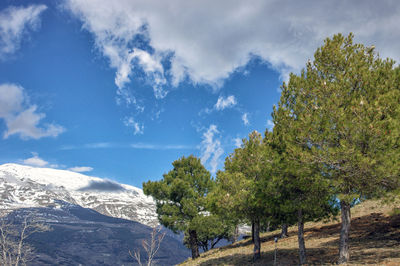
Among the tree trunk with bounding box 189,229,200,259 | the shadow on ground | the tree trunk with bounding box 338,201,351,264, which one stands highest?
the tree trunk with bounding box 338,201,351,264

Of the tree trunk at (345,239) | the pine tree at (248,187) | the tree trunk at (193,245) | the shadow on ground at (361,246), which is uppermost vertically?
the pine tree at (248,187)

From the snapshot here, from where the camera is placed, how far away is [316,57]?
16.4 m

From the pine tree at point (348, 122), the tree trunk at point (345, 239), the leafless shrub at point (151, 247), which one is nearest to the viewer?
the pine tree at point (348, 122)

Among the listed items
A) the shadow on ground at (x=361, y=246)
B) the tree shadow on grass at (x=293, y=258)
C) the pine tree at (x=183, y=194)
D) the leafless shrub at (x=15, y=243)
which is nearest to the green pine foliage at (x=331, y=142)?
the tree shadow on grass at (x=293, y=258)

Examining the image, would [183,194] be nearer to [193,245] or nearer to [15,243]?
[193,245]

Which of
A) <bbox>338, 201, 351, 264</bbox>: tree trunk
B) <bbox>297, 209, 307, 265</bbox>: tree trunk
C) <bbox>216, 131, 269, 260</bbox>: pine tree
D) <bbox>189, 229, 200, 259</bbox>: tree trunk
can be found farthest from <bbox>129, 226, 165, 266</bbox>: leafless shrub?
<bbox>189, 229, 200, 259</bbox>: tree trunk

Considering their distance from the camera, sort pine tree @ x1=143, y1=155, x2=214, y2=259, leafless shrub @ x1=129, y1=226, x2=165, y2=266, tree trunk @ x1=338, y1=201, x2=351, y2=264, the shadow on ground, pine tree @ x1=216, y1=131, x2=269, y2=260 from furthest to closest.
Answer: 1. pine tree @ x1=143, y1=155, x2=214, y2=259
2. pine tree @ x1=216, y1=131, x2=269, y2=260
3. the shadow on ground
4. leafless shrub @ x1=129, y1=226, x2=165, y2=266
5. tree trunk @ x1=338, y1=201, x2=351, y2=264

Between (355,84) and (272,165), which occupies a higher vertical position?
(355,84)

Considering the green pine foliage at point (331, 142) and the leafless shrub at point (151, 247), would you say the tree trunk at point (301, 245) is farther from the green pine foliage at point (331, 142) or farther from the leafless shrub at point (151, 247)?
the leafless shrub at point (151, 247)

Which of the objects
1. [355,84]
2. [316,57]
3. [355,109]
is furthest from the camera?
[316,57]

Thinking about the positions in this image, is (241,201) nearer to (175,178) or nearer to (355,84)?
(355,84)

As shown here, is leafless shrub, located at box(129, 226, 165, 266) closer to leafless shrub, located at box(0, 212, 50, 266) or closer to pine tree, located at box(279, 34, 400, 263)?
pine tree, located at box(279, 34, 400, 263)

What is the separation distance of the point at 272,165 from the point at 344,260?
6.20 m

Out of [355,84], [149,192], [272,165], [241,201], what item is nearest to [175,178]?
[149,192]
